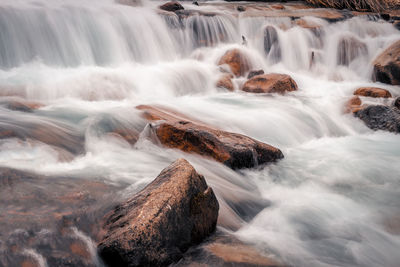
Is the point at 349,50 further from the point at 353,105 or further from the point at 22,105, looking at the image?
the point at 22,105

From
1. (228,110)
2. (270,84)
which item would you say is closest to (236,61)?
(270,84)

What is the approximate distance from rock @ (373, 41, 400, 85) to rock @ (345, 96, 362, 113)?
9.36 ft

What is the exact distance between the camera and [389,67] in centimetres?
977

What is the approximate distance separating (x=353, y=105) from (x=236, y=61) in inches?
153

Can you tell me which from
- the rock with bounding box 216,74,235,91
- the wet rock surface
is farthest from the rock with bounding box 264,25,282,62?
the wet rock surface

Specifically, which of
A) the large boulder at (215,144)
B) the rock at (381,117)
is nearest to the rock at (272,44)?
the rock at (381,117)

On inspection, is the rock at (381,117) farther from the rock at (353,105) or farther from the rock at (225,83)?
the rock at (225,83)

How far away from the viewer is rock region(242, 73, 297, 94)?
322 inches

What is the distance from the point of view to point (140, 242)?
216 centimetres

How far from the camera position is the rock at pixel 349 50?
11570 mm

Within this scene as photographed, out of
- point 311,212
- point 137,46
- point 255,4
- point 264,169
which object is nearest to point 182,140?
point 264,169

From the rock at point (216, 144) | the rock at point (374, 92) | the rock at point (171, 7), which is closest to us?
→ the rock at point (216, 144)

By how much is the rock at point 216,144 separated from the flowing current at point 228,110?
0.44 ft

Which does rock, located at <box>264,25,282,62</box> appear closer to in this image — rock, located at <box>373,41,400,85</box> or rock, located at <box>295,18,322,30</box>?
rock, located at <box>295,18,322,30</box>
